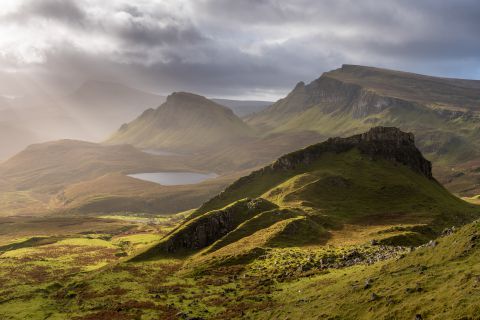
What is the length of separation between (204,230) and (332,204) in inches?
1785

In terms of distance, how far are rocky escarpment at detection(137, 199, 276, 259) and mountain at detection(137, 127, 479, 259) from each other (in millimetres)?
264

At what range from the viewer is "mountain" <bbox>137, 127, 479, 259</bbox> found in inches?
4058

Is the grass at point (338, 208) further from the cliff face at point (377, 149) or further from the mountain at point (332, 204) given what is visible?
the cliff face at point (377, 149)

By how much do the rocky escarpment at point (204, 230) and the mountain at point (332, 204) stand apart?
264 millimetres

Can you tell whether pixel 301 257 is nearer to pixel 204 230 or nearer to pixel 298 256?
pixel 298 256

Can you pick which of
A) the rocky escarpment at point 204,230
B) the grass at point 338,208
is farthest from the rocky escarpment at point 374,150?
the rocky escarpment at point 204,230

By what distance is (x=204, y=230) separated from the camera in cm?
11250

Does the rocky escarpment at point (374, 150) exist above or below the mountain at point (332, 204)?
above

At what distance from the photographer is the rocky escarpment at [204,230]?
110m

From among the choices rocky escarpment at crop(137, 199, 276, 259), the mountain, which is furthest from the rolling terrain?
the mountain

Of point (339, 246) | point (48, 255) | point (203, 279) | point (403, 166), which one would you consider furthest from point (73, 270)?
point (403, 166)

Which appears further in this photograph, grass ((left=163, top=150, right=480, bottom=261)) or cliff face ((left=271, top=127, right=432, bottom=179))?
cliff face ((left=271, top=127, right=432, bottom=179))

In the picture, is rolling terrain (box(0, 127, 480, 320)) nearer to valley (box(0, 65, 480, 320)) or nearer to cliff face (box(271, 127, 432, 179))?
valley (box(0, 65, 480, 320))

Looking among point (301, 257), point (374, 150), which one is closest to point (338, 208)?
point (374, 150)
